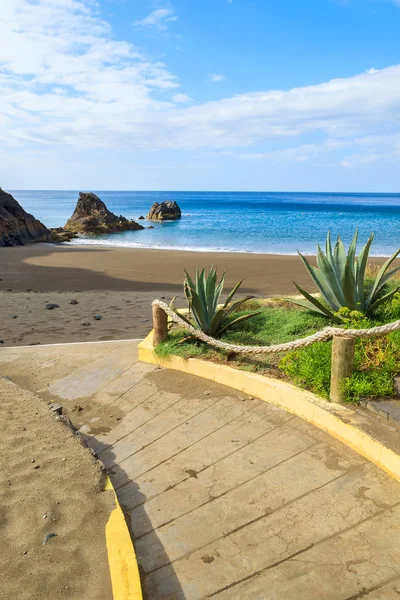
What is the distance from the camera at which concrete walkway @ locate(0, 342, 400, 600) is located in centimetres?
248

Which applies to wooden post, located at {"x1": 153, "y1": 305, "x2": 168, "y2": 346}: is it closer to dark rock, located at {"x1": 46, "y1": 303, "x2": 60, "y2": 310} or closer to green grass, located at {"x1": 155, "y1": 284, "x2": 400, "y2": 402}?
green grass, located at {"x1": 155, "y1": 284, "x2": 400, "y2": 402}

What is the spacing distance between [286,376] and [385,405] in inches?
40.3

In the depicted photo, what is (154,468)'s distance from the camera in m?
3.66

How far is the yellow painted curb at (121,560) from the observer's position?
244cm

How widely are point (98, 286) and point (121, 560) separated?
11957 mm

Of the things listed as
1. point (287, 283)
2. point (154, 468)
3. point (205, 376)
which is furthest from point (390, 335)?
point (287, 283)

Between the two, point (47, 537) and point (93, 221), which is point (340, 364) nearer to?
point (47, 537)

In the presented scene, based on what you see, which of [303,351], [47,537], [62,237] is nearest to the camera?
[47,537]

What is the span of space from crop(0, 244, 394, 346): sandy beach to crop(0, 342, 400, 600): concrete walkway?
3.49 m

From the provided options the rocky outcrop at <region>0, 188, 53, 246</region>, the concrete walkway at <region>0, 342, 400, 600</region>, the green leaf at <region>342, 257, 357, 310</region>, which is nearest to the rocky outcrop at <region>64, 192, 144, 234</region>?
the rocky outcrop at <region>0, 188, 53, 246</region>

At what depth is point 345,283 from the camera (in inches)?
209

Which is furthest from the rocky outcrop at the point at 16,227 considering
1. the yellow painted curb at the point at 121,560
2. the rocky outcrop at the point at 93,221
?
the yellow painted curb at the point at 121,560

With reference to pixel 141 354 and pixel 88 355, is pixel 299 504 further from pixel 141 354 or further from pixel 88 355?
pixel 88 355

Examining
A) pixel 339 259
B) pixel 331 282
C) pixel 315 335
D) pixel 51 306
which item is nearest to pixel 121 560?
pixel 315 335
